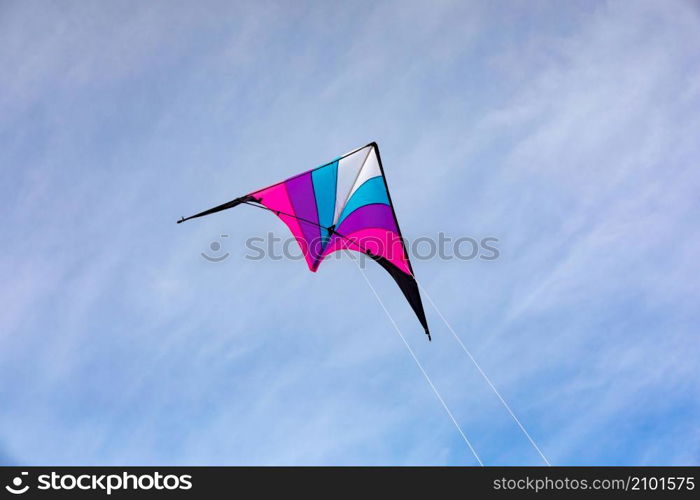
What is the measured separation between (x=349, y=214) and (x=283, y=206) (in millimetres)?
1397

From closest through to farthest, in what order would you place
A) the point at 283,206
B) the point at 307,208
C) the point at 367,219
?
the point at 283,206 → the point at 307,208 → the point at 367,219

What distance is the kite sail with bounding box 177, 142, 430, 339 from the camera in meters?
8.51

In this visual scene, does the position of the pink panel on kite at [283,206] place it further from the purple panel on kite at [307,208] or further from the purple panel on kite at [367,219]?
the purple panel on kite at [367,219]

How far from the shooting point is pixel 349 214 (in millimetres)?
8859

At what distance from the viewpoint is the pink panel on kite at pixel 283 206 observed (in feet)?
26.9

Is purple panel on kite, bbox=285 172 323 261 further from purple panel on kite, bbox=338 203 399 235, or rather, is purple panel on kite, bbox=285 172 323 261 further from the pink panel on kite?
purple panel on kite, bbox=338 203 399 235

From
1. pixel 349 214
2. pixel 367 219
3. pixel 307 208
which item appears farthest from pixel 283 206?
pixel 367 219

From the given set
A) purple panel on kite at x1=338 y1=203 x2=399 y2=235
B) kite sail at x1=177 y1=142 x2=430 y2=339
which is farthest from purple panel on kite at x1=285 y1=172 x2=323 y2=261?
purple panel on kite at x1=338 y1=203 x2=399 y2=235

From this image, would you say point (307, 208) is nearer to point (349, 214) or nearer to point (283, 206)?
point (283, 206)

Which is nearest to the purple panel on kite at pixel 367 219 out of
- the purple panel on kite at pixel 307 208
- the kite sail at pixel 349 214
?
the kite sail at pixel 349 214
